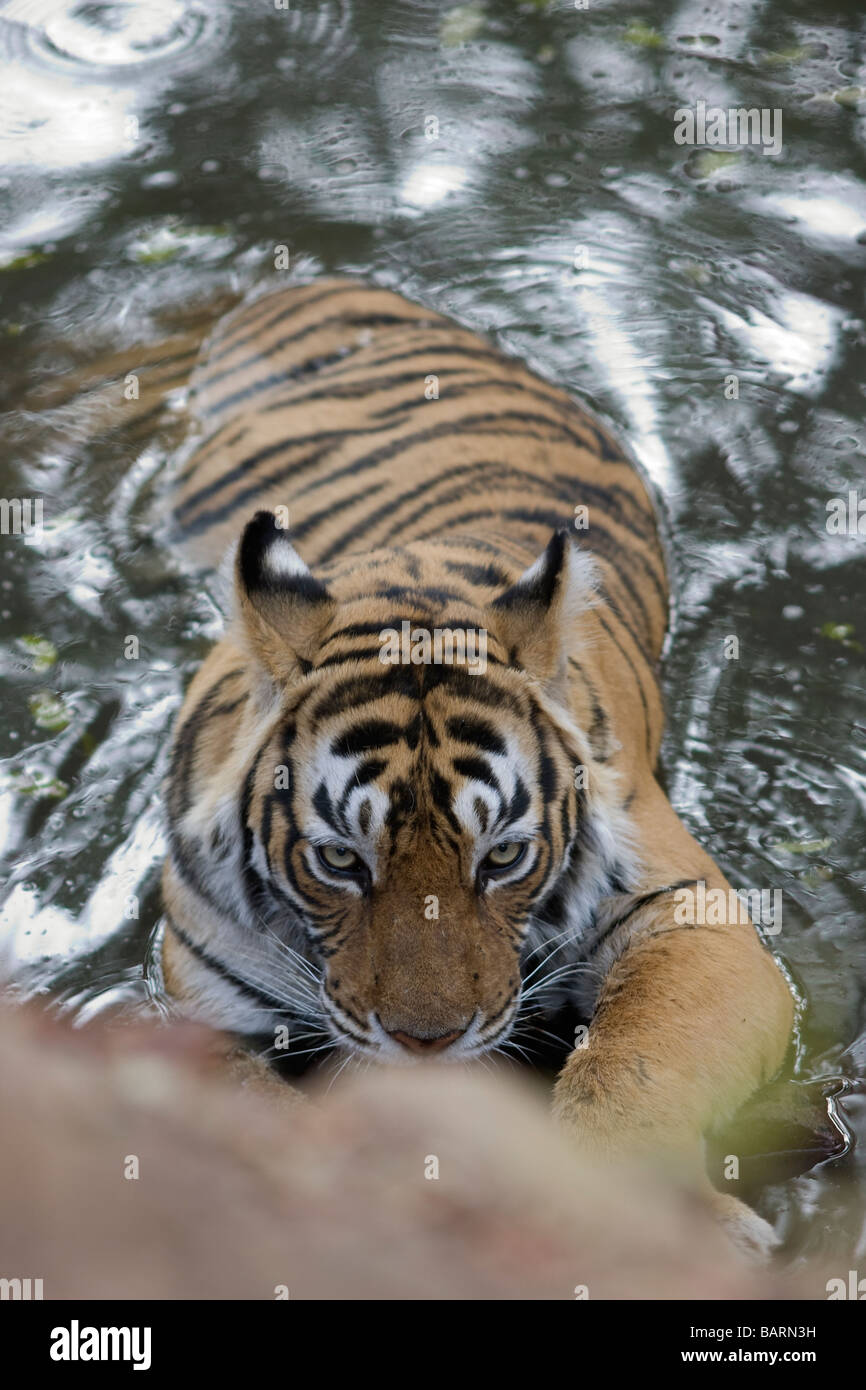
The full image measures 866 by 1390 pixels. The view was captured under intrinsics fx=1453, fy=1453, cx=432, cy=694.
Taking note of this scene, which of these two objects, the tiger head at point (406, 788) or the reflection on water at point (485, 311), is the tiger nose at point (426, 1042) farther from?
the reflection on water at point (485, 311)

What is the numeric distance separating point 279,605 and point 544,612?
447mm

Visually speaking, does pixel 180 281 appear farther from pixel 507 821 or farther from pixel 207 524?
pixel 507 821

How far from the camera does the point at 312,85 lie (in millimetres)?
6223

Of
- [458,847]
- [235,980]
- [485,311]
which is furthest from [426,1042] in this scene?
[485,311]

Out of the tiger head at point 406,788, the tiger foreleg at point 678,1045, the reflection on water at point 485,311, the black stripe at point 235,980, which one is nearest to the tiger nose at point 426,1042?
the tiger head at point 406,788

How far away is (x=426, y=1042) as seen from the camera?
221cm

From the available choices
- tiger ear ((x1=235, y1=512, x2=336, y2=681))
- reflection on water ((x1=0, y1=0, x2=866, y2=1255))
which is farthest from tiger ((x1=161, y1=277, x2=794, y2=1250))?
reflection on water ((x1=0, y1=0, x2=866, y2=1255))

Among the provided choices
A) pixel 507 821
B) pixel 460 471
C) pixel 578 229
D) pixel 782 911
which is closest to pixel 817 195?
pixel 578 229

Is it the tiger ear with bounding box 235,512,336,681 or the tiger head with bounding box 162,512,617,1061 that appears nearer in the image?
the tiger head with bounding box 162,512,617,1061

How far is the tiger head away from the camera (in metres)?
2.24

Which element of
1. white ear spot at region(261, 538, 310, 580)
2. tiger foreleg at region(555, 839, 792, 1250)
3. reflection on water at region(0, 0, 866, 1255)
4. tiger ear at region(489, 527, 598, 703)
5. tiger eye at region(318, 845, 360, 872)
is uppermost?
reflection on water at region(0, 0, 866, 1255)

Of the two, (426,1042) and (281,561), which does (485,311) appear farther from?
(426,1042)

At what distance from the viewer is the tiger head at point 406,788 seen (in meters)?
2.24

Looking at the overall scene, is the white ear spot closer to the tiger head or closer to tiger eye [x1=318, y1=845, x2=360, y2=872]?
the tiger head
